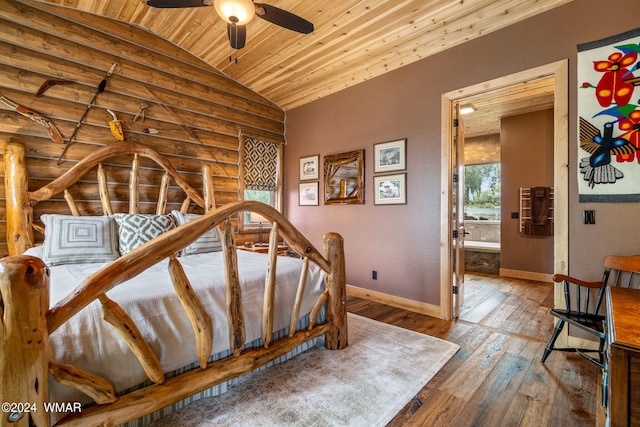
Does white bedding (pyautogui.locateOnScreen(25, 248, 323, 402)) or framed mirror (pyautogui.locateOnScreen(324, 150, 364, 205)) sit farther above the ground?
framed mirror (pyautogui.locateOnScreen(324, 150, 364, 205))

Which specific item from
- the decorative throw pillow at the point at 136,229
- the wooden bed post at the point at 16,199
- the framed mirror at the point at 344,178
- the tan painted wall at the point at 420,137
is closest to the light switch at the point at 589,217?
the tan painted wall at the point at 420,137

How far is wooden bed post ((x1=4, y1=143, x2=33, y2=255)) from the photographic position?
8.41ft

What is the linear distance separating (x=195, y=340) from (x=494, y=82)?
131 inches

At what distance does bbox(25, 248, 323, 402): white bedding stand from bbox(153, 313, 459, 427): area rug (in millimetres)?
348

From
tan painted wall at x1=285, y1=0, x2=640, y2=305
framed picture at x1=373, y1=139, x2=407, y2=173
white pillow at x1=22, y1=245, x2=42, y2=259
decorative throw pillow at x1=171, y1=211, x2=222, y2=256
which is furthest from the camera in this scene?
framed picture at x1=373, y1=139, x2=407, y2=173

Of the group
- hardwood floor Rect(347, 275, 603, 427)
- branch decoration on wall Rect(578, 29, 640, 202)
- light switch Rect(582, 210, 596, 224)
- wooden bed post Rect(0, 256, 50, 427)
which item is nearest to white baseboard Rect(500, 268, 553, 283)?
hardwood floor Rect(347, 275, 603, 427)

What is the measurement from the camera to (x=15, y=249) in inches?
102

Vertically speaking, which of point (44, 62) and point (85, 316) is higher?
point (44, 62)

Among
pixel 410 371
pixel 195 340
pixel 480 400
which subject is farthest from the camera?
pixel 410 371

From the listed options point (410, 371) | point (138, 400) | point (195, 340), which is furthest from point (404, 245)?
point (138, 400)

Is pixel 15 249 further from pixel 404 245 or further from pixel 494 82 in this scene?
pixel 494 82

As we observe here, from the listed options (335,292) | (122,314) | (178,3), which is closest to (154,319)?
(122,314)

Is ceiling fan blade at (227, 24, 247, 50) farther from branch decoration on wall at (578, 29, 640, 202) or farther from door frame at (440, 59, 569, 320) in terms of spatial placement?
branch decoration on wall at (578, 29, 640, 202)

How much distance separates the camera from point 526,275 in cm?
495
